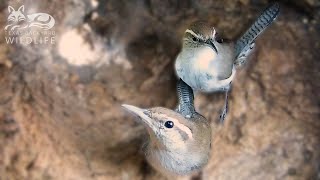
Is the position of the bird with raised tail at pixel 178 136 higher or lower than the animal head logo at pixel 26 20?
lower

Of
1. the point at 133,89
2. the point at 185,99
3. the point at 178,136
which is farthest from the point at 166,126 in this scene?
the point at 133,89

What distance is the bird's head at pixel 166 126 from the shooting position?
7.50 ft

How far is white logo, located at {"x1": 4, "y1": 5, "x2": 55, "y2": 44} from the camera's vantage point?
2.63 metres

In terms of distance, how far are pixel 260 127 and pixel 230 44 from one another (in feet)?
1.84

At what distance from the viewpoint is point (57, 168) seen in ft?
9.32

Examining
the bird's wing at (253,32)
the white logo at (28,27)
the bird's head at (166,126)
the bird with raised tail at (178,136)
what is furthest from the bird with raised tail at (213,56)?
the white logo at (28,27)

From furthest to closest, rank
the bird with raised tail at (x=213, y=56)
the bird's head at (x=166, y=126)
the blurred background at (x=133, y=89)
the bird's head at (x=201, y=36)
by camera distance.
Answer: the blurred background at (x=133, y=89) → the bird with raised tail at (x=213, y=56) → the bird's head at (x=201, y=36) → the bird's head at (x=166, y=126)

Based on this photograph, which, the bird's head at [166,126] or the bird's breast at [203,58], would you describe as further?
the bird's breast at [203,58]

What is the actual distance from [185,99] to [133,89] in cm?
37

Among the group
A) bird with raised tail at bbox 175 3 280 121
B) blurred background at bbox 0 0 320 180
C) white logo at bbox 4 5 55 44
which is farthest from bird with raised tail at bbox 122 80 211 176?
white logo at bbox 4 5 55 44

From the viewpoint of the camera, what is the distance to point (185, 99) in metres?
2.70

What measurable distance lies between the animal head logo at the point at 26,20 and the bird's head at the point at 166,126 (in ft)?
2.60

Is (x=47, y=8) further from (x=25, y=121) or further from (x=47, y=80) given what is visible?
(x=25, y=121)

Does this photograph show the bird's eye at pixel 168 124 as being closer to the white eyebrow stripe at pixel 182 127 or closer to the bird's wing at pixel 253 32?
the white eyebrow stripe at pixel 182 127
